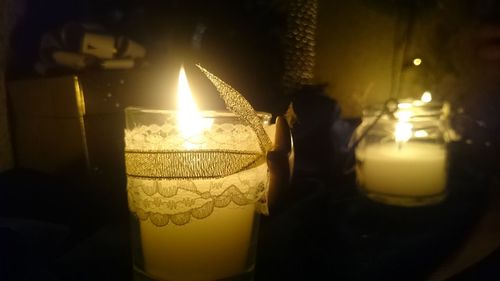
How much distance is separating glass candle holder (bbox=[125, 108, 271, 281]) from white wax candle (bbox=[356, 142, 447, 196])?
1.09 ft

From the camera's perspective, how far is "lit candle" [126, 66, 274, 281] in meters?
0.40

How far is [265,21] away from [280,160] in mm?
561

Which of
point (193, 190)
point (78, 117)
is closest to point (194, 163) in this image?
point (193, 190)

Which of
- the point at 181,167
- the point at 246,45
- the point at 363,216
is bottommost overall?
the point at 363,216

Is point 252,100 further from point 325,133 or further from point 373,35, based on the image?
point 373,35

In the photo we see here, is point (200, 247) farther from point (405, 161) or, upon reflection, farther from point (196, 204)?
point (405, 161)

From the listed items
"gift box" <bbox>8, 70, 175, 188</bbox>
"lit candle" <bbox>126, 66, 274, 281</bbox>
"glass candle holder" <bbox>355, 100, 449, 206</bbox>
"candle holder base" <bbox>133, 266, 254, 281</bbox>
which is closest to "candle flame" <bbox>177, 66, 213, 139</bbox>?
"lit candle" <bbox>126, 66, 274, 281</bbox>

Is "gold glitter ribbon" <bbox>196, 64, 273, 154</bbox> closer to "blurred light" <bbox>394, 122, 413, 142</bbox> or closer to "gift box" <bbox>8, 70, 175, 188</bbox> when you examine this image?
"blurred light" <bbox>394, 122, 413, 142</bbox>

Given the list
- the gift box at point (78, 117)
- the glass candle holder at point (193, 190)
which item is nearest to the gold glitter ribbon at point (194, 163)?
the glass candle holder at point (193, 190)

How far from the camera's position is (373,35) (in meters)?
1.08

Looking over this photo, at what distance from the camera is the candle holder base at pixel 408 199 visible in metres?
0.68

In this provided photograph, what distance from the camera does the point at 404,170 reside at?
0.70 meters

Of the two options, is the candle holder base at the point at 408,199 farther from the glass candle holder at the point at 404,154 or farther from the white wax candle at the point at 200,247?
the white wax candle at the point at 200,247

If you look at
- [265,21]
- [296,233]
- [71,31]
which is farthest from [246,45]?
[296,233]
